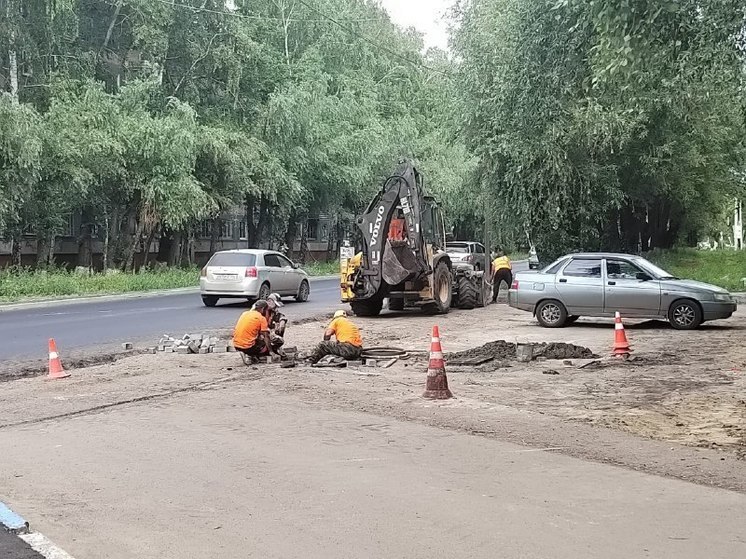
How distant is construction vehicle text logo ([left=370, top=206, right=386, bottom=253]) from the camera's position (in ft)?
68.8

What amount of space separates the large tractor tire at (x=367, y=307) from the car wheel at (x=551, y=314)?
14.2 feet

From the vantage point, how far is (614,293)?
18625 mm

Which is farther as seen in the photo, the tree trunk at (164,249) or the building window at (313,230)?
the building window at (313,230)

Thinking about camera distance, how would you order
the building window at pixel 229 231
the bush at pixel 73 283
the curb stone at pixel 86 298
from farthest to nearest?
the building window at pixel 229 231, the bush at pixel 73 283, the curb stone at pixel 86 298

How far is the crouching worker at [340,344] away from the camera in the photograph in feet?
44.4

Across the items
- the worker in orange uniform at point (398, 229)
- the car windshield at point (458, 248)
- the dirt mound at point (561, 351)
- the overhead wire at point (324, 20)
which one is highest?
the overhead wire at point (324, 20)

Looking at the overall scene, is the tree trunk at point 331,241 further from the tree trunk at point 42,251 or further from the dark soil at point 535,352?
the dark soil at point 535,352

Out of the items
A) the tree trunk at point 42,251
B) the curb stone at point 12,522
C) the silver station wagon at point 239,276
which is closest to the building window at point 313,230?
the tree trunk at point 42,251

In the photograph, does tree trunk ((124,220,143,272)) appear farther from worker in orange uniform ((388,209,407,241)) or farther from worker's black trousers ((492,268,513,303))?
worker in orange uniform ((388,209,407,241))

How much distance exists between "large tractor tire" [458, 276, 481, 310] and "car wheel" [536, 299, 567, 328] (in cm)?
493

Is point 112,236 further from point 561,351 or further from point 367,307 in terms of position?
point 561,351

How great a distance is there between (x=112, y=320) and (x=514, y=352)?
36.3 feet

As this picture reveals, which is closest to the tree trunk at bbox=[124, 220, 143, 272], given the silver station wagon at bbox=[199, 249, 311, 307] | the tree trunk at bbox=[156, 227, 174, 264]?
the tree trunk at bbox=[156, 227, 174, 264]

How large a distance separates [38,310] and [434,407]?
1874 cm
